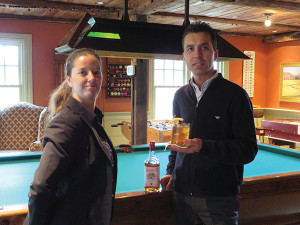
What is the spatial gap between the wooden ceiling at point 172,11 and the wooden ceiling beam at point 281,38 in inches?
1.0

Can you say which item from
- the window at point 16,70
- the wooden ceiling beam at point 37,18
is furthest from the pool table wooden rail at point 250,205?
the wooden ceiling beam at point 37,18

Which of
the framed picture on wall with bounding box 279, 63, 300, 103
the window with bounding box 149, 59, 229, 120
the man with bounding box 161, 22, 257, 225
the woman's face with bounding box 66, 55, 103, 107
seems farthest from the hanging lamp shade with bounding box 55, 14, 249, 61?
the framed picture on wall with bounding box 279, 63, 300, 103

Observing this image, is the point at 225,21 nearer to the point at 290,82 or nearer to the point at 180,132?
the point at 290,82

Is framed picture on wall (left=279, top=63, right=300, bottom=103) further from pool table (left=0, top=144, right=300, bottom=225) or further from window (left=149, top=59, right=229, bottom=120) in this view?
pool table (left=0, top=144, right=300, bottom=225)

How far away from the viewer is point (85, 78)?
147 centimetres

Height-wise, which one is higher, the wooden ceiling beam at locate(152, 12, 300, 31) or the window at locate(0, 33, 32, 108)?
the wooden ceiling beam at locate(152, 12, 300, 31)

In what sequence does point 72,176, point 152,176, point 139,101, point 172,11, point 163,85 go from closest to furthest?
A: point 72,176 → point 152,176 → point 139,101 → point 172,11 → point 163,85

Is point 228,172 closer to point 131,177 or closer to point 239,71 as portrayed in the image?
point 131,177

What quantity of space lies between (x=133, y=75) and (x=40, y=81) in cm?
260

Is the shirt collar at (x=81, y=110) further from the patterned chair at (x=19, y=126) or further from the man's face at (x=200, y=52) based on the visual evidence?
the patterned chair at (x=19, y=126)

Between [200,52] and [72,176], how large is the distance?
950 millimetres

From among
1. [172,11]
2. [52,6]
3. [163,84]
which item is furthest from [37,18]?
[163,84]

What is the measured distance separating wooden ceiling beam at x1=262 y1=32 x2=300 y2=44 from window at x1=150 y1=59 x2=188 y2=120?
2.48 metres

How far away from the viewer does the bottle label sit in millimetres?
2045
